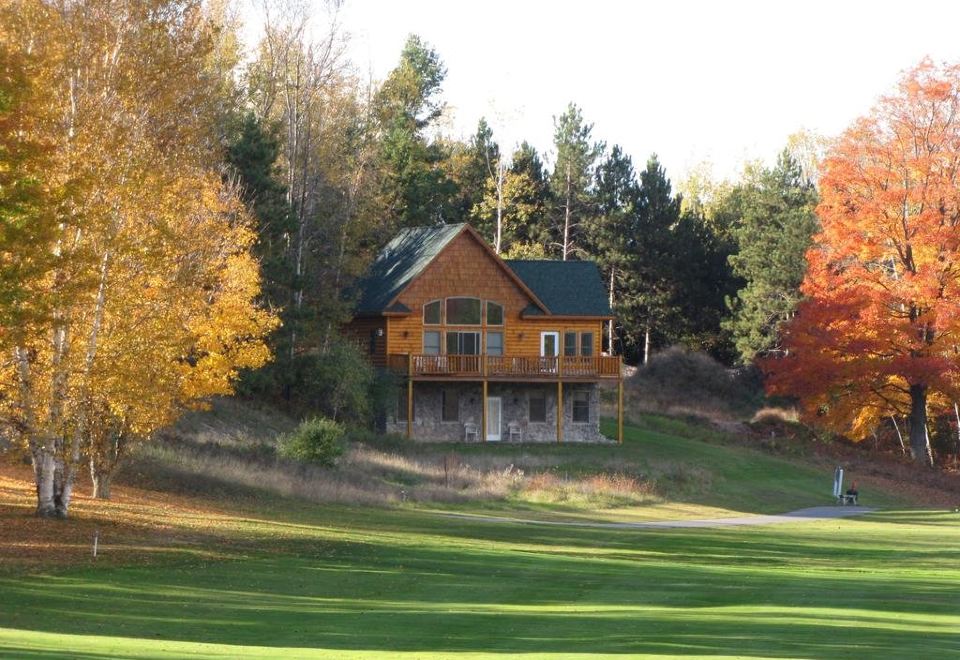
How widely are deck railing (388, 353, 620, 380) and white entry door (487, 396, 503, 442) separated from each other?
206 centimetres

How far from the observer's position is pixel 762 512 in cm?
4291

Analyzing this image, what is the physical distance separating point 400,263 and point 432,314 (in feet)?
11.6

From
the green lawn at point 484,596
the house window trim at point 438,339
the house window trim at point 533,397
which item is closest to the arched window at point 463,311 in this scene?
the house window trim at point 438,339

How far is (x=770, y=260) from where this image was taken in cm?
6938

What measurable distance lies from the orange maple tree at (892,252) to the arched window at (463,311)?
1277 cm

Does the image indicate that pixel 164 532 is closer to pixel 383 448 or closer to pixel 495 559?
pixel 495 559

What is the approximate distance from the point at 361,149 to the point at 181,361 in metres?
33.4

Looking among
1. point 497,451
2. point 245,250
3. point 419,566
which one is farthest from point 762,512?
point 419,566

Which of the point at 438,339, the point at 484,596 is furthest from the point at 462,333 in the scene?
the point at 484,596

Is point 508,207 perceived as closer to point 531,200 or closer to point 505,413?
point 531,200

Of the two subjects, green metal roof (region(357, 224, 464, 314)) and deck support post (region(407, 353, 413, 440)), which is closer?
deck support post (region(407, 353, 413, 440))

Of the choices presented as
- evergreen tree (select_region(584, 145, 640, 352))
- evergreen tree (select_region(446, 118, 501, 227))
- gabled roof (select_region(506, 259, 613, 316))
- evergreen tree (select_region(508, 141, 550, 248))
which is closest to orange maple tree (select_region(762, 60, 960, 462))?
gabled roof (select_region(506, 259, 613, 316))

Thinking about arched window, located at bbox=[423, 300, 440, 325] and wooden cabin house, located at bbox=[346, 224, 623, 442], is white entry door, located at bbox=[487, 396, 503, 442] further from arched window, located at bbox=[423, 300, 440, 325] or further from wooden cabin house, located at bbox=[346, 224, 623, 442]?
arched window, located at bbox=[423, 300, 440, 325]

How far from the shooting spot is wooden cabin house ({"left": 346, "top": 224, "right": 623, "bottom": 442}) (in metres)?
53.4
